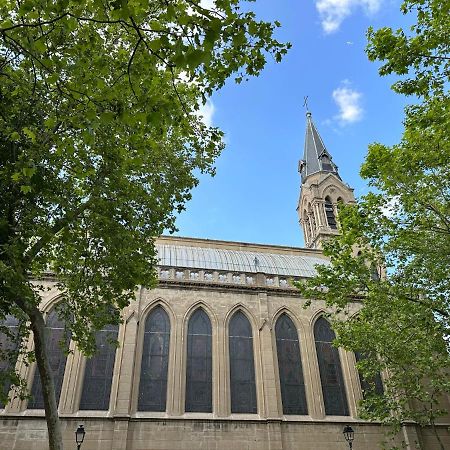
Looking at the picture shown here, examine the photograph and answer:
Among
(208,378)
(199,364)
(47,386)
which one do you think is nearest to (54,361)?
(199,364)

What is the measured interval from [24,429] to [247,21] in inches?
689

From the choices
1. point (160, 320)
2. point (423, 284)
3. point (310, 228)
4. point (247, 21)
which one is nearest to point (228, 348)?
point (160, 320)

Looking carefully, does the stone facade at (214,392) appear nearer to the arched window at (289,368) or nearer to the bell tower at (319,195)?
the arched window at (289,368)

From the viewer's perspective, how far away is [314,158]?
153ft

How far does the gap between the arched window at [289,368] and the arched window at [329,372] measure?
1157 millimetres

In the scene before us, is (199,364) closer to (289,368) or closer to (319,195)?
(289,368)

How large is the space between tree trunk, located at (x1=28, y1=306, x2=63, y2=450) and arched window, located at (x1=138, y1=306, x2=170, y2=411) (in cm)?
943

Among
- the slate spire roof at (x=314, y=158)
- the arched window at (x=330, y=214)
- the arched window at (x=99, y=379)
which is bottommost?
the arched window at (x=99, y=379)

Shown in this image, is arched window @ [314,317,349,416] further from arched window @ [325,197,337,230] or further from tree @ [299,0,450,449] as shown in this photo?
arched window @ [325,197,337,230]

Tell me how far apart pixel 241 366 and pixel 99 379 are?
663 cm

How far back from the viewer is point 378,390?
70.2 feet

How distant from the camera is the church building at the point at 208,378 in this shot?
56.6 ft

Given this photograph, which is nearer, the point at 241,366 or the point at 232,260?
the point at 241,366

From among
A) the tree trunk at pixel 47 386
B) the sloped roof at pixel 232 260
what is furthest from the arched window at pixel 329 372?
the tree trunk at pixel 47 386
